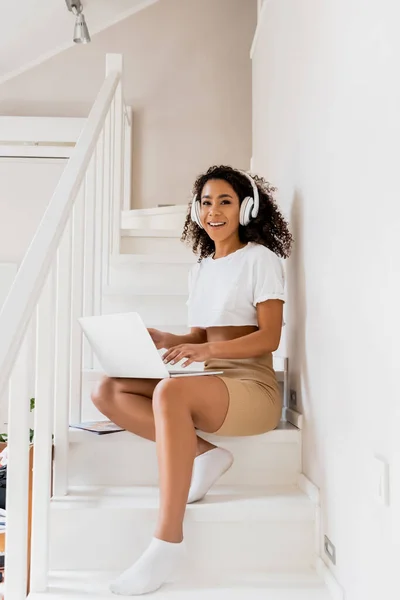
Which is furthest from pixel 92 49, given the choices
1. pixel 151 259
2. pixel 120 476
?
pixel 120 476

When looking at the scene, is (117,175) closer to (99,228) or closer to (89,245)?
(99,228)

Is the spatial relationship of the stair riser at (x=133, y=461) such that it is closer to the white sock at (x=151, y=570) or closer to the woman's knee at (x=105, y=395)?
the woman's knee at (x=105, y=395)

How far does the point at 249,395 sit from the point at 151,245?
1.28 m

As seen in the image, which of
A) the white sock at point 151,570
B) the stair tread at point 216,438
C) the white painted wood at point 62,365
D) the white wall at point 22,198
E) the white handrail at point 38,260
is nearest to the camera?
the white handrail at point 38,260

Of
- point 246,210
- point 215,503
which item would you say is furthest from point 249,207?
point 215,503

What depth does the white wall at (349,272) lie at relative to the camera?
42.6 inches

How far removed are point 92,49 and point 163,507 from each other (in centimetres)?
302

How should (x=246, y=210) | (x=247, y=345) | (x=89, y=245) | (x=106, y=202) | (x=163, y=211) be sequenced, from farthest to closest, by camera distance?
(x=163, y=211) → (x=106, y=202) → (x=89, y=245) → (x=246, y=210) → (x=247, y=345)

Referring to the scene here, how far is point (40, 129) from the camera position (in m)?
3.57

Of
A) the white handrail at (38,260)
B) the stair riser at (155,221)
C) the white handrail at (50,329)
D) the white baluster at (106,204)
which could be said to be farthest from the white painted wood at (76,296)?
the stair riser at (155,221)

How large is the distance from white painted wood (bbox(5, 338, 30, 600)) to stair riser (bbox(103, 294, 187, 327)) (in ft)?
3.73

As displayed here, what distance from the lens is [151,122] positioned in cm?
366

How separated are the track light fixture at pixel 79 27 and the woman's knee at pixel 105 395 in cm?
222

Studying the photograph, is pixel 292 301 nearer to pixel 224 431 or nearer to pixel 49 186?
pixel 224 431
